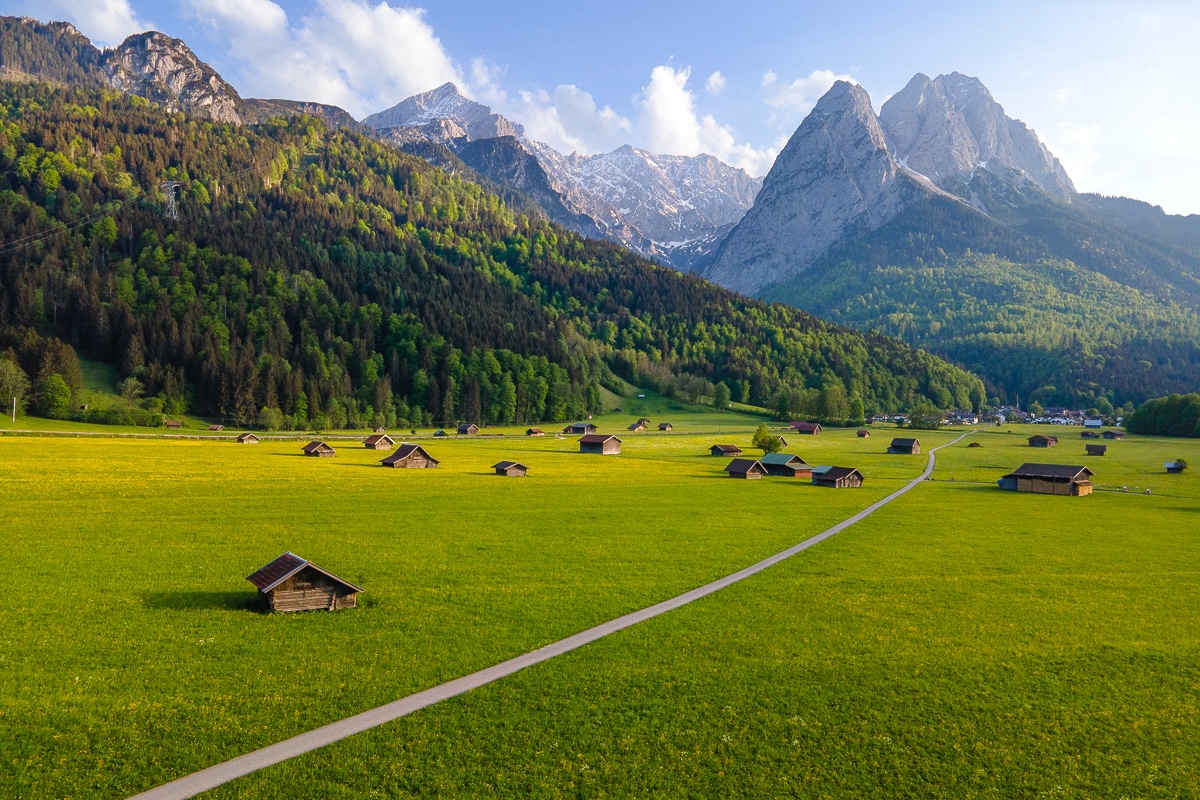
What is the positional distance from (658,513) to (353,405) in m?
110

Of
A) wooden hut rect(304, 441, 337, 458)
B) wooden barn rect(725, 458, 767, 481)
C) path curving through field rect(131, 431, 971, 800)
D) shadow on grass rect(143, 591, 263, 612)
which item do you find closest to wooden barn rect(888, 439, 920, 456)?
wooden barn rect(725, 458, 767, 481)

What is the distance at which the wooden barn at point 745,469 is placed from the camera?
8888 cm

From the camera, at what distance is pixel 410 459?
86625 mm

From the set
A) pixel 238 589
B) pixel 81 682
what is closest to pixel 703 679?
pixel 81 682

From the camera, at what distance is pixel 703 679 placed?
23109 mm

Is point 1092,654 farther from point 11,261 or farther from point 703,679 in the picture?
point 11,261

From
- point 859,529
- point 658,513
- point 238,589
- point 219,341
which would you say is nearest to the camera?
point 238,589

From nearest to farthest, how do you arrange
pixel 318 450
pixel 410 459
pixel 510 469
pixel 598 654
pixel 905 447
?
pixel 598 654 → pixel 510 469 → pixel 410 459 → pixel 318 450 → pixel 905 447

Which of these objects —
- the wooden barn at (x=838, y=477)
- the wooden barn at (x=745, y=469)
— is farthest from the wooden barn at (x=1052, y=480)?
the wooden barn at (x=745, y=469)

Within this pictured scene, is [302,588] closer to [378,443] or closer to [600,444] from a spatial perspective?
[378,443]

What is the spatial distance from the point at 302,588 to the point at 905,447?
391 ft

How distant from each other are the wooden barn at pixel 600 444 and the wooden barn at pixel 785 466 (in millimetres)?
28924

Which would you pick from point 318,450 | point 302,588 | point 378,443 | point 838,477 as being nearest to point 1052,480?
point 838,477

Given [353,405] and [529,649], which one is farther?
[353,405]
